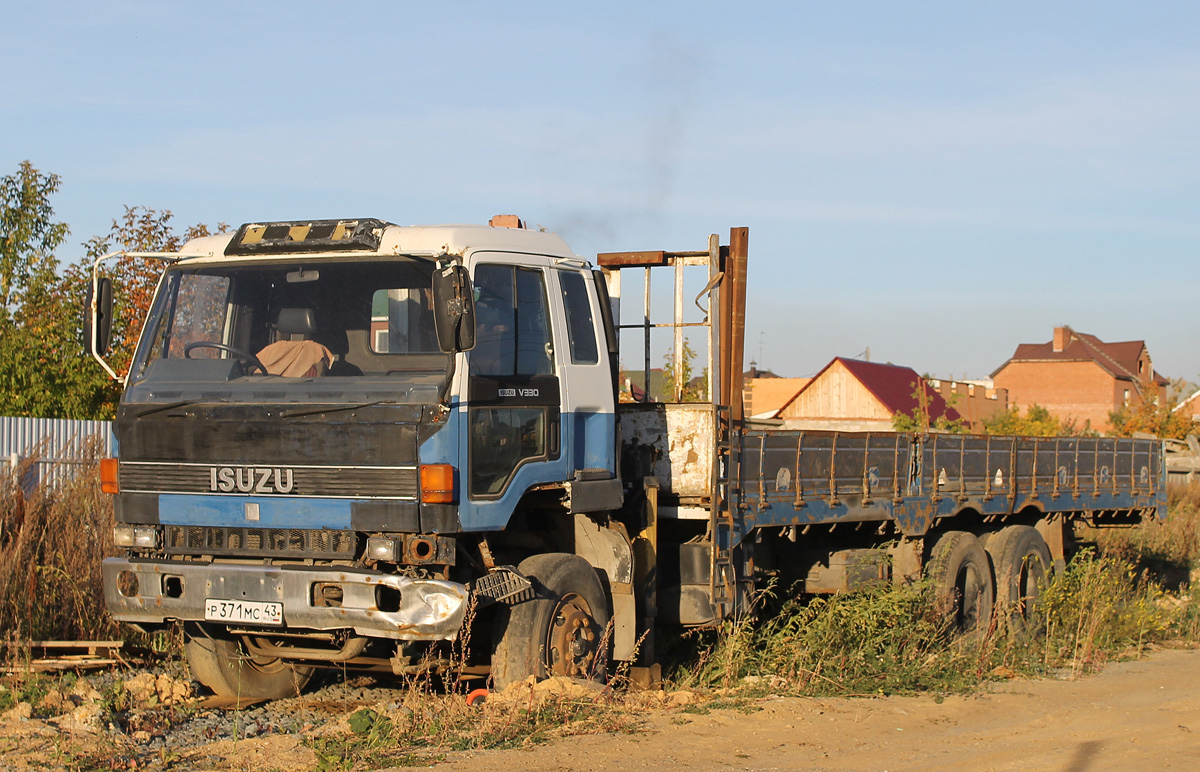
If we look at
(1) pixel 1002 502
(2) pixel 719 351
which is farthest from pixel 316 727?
(1) pixel 1002 502

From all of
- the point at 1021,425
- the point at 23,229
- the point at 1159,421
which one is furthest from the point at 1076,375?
the point at 23,229

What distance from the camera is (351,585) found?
6180 mm

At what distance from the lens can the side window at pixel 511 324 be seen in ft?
21.8

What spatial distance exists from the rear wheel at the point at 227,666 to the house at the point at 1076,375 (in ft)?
203

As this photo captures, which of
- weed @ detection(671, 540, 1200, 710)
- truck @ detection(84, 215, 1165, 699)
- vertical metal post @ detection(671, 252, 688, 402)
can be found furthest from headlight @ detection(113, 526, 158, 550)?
vertical metal post @ detection(671, 252, 688, 402)

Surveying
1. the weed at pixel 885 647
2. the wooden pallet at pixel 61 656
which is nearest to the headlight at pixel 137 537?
the wooden pallet at pixel 61 656

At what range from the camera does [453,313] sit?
20.1ft

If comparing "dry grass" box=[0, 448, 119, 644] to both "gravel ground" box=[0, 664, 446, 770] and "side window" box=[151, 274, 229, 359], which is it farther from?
"side window" box=[151, 274, 229, 359]

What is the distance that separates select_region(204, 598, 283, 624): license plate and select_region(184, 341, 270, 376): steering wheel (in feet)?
3.96

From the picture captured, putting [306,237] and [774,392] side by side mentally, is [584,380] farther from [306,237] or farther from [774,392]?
[774,392]

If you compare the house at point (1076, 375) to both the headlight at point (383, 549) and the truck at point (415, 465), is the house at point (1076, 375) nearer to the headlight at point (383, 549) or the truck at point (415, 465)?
the truck at point (415, 465)

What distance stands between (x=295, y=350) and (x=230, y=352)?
0.38 metres

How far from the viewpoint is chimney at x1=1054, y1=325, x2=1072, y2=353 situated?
69.4 m

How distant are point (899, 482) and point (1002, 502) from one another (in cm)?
173
